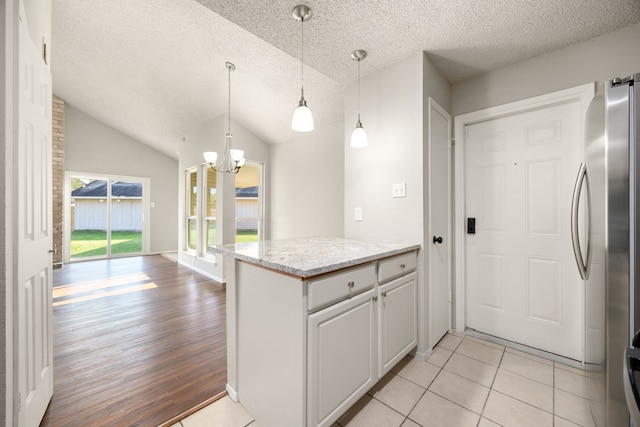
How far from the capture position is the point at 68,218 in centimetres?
592

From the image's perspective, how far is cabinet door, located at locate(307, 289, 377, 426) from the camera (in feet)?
4.01

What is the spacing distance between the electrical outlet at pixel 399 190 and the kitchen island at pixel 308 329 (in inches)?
22.4


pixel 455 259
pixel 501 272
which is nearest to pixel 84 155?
pixel 455 259

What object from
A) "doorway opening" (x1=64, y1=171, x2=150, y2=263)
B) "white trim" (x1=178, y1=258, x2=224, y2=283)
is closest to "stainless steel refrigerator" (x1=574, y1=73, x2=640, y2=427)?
"white trim" (x1=178, y1=258, x2=224, y2=283)

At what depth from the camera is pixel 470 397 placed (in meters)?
1.67

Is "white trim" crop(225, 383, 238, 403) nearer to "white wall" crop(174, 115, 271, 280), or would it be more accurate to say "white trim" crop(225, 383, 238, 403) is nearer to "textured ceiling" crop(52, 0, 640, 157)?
"textured ceiling" crop(52, 0, 640, 157)

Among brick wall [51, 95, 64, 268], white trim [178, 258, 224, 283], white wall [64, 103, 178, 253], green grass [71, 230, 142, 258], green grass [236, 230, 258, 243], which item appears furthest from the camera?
green grass [71, 230, 142, 258]

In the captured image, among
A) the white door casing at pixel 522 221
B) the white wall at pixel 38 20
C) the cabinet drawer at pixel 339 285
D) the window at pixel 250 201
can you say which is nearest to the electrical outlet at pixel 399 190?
the white door casing at pixel 522 221

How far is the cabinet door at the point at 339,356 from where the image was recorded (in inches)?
48.2

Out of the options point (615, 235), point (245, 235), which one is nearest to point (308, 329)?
point (615, 235)

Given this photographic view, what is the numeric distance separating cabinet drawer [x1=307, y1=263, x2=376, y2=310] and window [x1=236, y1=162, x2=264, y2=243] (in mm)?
3755

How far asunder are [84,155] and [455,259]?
786cm

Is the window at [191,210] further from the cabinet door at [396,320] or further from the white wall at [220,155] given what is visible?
the cabinet door at [396,320]

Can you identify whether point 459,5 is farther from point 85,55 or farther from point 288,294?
point 85,55
